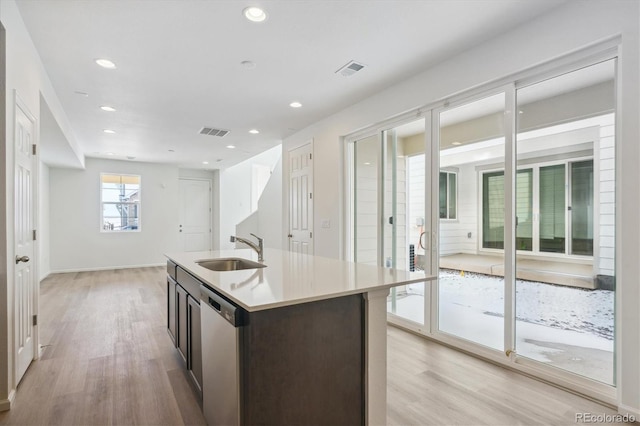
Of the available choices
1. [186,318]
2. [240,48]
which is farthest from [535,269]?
[240,48]

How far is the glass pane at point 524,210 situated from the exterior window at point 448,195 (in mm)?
617

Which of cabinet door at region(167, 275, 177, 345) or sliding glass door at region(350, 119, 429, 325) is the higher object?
sliding glass door at region(350, 119, 429, 325)

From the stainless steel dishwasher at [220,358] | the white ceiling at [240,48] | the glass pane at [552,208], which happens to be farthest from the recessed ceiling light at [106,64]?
the glass pane at [552,208]

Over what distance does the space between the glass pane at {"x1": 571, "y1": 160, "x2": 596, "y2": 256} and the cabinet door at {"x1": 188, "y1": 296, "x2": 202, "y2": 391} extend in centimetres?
268

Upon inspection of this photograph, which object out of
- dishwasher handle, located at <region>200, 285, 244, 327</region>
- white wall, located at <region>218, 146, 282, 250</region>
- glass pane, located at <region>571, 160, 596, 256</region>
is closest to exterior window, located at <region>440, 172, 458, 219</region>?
glass pane, located at <region>571, 160, 596, 256</region>

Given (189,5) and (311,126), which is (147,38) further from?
(311,126)

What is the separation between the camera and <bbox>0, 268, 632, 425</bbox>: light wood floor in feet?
6.71

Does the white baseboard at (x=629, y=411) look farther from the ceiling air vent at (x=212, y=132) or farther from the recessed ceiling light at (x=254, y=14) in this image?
Answer: the ceiling air vent at (x=212, y=132)

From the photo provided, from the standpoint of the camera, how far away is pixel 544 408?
211 centimetres

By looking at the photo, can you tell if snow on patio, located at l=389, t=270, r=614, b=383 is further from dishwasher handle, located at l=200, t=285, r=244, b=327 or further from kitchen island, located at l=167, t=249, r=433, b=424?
dishwasher handle, located at l=200, t=285, r=244, b=327

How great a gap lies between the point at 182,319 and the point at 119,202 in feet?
22.3

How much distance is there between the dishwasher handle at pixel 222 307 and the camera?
1514 mm

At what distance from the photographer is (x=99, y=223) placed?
7.85 meters

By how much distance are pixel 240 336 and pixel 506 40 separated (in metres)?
2.85
